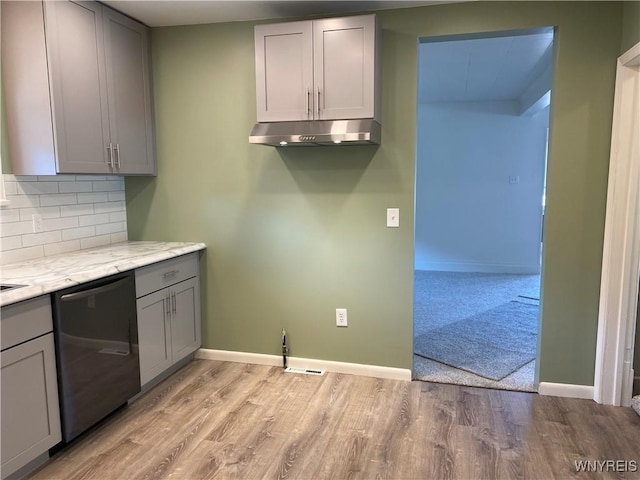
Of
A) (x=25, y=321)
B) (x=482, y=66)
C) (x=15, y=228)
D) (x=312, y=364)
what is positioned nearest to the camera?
(x=25, y=321)

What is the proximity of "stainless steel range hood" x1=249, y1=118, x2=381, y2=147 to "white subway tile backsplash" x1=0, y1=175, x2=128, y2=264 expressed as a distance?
128cm

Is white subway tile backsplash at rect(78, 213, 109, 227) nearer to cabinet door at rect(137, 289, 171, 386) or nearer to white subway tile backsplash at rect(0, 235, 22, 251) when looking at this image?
white subway tile backsplash at rect(0, 235, 22, 251)

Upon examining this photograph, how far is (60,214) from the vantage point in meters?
2.98

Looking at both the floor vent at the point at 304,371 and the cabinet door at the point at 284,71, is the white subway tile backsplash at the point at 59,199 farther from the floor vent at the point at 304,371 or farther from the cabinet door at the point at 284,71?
the floor vent at the point at 304,371

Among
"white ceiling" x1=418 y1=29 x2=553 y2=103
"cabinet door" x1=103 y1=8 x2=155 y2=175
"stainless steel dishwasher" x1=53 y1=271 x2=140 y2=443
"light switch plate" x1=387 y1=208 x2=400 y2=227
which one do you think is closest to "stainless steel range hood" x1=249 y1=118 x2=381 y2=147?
"light switch plate" x1=387 y1=208 x2=400 y2=227

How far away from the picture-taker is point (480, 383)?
3117mm

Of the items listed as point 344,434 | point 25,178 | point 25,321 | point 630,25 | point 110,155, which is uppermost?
point 630,25

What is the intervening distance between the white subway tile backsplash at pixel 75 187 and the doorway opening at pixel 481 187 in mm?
3190

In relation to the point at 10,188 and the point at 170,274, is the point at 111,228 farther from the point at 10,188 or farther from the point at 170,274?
the point at 10,188

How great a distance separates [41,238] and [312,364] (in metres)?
1.97

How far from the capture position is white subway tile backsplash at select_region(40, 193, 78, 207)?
9.38ft

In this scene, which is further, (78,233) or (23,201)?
(78,233)

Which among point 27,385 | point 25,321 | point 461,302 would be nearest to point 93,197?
point 25,321

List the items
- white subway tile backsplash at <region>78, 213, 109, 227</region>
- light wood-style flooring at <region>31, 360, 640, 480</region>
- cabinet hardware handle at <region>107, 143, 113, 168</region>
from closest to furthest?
light wood-style flooring at <region>31, 360, 640, 480</region> → cabinet hardware handle at <region>107, 143, 113, 168</region> → white subway tile backsplash at <region>78, 213, 109, 227</region>
